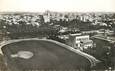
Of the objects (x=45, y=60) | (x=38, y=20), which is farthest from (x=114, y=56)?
(x=38, y=20)
